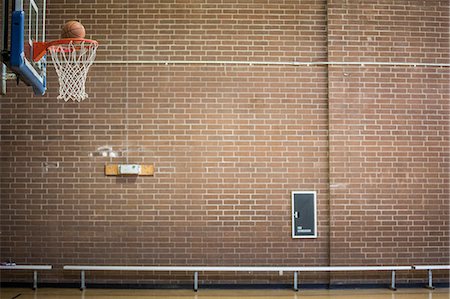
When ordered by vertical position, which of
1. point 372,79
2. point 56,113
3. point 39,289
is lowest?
point 39,289

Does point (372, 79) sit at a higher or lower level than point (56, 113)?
higher

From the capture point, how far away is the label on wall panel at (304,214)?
344 inches

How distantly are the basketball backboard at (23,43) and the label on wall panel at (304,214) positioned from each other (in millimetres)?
4158

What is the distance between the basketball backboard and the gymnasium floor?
10.2 ft

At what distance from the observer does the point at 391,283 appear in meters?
8.75

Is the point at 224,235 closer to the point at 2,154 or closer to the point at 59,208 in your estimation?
the point at 59,208

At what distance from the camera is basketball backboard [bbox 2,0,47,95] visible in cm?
585

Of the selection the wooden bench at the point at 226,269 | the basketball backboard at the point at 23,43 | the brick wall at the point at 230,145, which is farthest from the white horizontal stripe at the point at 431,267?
the basketball backboard at the point at 23,43

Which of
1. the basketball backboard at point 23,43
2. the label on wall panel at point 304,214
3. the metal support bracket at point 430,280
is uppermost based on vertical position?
the basketball backboard at point 23,43

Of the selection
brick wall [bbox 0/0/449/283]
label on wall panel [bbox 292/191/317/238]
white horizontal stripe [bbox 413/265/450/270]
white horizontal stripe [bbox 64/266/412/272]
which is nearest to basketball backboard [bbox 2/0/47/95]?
brick wall [bbox 0/0/449/283]

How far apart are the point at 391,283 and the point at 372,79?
323cm

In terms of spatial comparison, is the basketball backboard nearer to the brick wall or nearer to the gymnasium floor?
the brick wall

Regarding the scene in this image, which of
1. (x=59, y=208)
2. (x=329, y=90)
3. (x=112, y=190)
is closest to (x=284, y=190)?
(x=329, y=90)

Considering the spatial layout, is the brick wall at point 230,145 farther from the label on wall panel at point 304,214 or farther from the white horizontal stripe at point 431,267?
the white horizontal stripe at point 431,267
